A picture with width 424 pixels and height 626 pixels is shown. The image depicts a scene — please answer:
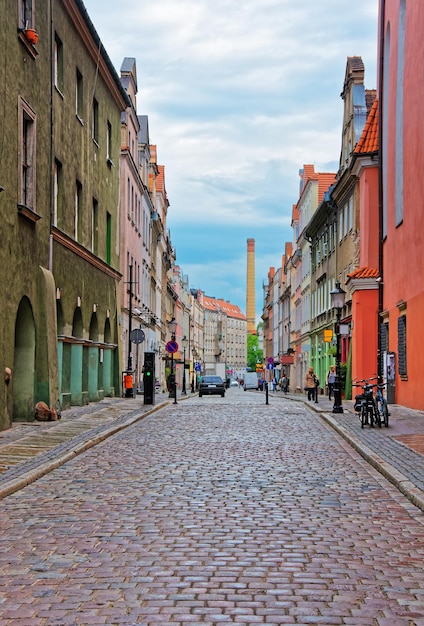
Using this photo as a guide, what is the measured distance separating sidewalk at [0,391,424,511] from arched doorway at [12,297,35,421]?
498 millimetres

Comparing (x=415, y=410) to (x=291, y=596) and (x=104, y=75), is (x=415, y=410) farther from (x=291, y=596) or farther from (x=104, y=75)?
(x=291, y=596)

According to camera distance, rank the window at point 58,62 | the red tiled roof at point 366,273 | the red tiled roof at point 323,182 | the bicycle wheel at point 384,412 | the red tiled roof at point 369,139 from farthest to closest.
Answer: the red tiled roof at point 323,182
the red tiled roof at point 369,139
the red tiled roof at point 366,273
the window at point 58,62
the bicycle wheel at point 384,412

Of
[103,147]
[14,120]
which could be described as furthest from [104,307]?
[14,120]

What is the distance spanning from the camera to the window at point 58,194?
23703mm

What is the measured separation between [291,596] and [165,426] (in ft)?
52.4

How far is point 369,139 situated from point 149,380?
14.0 m

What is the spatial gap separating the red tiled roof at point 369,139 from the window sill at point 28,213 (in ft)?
63.5

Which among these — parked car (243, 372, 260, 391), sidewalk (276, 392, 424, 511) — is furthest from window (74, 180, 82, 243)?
parked car (243, 372, 260, 391)

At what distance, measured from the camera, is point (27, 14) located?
19.9m

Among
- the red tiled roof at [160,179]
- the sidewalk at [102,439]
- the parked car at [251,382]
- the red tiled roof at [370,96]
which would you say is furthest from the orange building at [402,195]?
the parked car at [251,382]

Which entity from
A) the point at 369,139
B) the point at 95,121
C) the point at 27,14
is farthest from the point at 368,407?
the point at 369,139

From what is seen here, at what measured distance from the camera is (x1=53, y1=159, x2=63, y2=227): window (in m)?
23.7

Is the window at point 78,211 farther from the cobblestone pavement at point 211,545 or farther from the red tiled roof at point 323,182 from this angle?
the red tiled roof at point 323,182

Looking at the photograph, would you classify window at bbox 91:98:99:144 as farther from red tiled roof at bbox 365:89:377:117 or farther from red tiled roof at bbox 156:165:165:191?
red tiled roof at bbox 156:165:165:191
